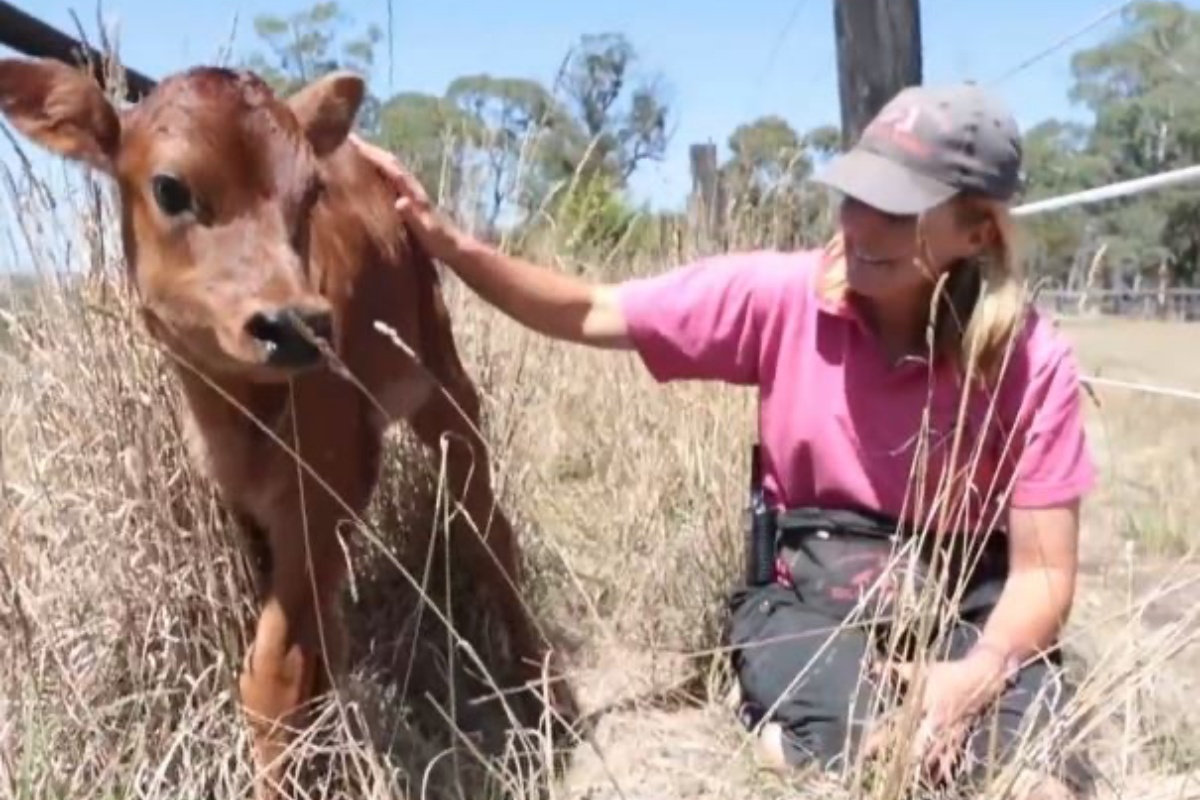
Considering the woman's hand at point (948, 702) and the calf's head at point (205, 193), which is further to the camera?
the calf's head at point (205, 193)

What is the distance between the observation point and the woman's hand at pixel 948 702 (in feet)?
9.53

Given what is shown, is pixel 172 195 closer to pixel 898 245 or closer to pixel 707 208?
pixel 898 245

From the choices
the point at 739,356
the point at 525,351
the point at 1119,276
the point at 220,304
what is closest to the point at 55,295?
the point at 220,304

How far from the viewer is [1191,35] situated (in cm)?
1074

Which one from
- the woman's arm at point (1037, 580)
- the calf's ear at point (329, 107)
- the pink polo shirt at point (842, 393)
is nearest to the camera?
the woman's arm at point (1037, 580)

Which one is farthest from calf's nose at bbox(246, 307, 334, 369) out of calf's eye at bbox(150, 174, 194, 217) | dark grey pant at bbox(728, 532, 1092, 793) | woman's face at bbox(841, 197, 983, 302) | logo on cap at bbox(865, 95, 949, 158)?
logo on cap at bbox(865, 95, 949, 158)

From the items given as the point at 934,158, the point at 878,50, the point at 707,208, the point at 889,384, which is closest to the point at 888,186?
the point at 934,158

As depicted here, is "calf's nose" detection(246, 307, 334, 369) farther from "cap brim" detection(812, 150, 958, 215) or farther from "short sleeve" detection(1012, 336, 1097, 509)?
"short sleeve" detection(1012, 336, 1097, 509)

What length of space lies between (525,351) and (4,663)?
2.18 meters

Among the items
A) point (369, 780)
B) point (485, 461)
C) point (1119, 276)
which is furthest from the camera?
point (1119, 276)

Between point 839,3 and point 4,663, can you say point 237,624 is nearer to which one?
point 4,663

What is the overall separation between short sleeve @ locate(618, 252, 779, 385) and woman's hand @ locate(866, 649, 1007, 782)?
0.84 meters

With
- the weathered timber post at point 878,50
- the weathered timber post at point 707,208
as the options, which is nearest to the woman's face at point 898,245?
the weathered timber post at point 878,50

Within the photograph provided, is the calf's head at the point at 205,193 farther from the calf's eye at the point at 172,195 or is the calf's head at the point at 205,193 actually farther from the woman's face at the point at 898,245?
the woman's face at the point at 898,245
